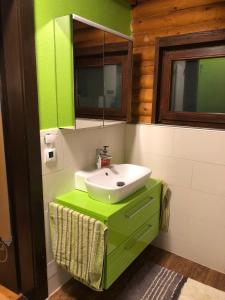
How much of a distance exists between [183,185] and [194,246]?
558 mm

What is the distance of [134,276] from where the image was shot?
1.99 metres

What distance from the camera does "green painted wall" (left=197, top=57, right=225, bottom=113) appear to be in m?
1.88

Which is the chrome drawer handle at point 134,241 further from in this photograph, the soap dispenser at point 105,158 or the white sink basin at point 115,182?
the soap dispenser at point 105,158

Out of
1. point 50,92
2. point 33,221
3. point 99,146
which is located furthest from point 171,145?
point 33,221

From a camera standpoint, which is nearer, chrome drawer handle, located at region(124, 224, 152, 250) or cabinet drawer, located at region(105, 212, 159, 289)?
cabinet drawer, located at region(105, 212, 159, 289)

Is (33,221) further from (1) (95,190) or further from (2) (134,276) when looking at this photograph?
(2) (134,276)

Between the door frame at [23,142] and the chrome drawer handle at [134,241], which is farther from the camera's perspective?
the chrome drawer handle at [134,241]

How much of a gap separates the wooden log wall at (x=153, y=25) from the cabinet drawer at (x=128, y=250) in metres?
0.93

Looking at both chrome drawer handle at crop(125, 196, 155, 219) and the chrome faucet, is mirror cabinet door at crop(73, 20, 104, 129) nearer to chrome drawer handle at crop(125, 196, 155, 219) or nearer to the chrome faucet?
the chrome faucet

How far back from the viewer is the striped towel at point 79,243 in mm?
1461

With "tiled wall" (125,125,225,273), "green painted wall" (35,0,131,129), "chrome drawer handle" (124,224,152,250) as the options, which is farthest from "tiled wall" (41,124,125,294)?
"chrome drawer handle" (124,224,152,250)

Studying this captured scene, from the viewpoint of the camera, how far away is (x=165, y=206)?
216 centimetres

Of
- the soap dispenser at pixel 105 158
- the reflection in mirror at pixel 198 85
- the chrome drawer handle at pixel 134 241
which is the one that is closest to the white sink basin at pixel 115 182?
the soap dispenser at pixel 105 158

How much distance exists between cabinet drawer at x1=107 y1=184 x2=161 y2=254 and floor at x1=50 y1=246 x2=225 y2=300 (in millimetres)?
493
